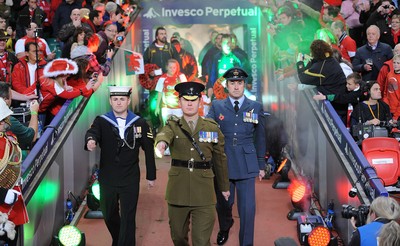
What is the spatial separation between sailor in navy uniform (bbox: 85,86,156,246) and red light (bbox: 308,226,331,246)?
1.90 metres

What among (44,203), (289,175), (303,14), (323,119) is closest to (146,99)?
(303,14)

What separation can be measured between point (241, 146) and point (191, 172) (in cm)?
109

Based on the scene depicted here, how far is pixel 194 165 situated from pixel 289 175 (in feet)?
13.1

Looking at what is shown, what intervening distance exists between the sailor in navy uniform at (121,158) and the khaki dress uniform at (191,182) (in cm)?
38

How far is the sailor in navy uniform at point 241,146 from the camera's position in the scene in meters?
9.51

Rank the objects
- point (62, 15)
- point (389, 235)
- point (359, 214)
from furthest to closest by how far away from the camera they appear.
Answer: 1. point (62, 15)
2. point (359, 214)
3. point (389, 235)

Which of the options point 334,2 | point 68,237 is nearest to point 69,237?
point 68,237

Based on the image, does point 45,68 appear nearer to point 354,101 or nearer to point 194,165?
point 194,165

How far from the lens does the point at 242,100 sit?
979 cm

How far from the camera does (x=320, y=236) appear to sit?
30.3 ft

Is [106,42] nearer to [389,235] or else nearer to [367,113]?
[367,113]

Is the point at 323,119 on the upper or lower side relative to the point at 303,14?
lower

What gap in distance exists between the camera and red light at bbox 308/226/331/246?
362 inches

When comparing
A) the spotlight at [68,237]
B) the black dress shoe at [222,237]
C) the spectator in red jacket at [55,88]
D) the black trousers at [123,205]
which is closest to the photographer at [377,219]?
the black trousers at [123,205]
